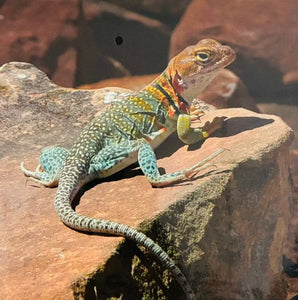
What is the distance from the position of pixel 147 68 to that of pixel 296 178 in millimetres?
1358

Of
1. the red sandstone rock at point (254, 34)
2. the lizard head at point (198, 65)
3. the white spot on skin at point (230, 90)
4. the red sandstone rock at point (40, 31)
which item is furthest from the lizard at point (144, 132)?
the red sandstone rock at point (40, 31)

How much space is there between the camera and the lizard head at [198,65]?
2.43 meters

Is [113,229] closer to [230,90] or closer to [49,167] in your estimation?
[49,167]

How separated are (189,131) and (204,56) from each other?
12.9 inches

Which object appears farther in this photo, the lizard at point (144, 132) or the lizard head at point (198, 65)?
the lizard head at point (198, 65)

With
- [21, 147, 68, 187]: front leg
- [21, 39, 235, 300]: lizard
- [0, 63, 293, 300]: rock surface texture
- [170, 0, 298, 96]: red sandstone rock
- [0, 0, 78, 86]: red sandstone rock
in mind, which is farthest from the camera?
[0, 0, 78, 86]: red sandstone rock

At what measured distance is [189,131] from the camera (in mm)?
2477

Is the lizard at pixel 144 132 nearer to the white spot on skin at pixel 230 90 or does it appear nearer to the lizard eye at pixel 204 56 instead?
the lizard eye at pixel 204 56

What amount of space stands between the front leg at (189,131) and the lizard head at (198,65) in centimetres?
12

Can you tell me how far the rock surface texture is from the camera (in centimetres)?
170

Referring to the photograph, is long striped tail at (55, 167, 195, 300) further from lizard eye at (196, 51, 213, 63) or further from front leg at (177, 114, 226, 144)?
lizard eye at (196, 51, 213, 63)

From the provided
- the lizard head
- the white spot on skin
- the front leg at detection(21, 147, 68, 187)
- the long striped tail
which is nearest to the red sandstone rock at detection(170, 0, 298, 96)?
the white spot on skin

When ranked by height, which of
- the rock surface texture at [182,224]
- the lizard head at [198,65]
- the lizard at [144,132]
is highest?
the lizard head at [198,65]

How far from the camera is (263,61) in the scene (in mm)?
3629
